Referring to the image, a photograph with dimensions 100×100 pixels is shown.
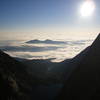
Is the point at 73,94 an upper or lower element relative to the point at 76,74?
lower

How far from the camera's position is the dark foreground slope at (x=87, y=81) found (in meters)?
34.2

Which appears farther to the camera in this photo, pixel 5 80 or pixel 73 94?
pixel 5 80

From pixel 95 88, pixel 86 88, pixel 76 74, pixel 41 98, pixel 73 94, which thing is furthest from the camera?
pixel 41 98

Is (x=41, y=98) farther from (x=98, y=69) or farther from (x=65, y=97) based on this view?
(x=98, y=69)

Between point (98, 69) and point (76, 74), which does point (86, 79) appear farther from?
point (76, 74)

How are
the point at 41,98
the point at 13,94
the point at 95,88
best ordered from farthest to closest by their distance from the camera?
the point at 41,98, the point at 13,94, the point at 95,88

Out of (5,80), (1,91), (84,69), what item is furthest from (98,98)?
(5,80)

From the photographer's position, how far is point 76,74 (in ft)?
149

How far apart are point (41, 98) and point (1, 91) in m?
23.0

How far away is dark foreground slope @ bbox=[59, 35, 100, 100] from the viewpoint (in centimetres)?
3415

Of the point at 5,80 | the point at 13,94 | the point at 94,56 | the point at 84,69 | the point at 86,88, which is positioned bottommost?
the point at 13,94

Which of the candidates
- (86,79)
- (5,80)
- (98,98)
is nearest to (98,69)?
(86,79)

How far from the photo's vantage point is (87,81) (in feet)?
124

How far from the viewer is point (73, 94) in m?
40.3
